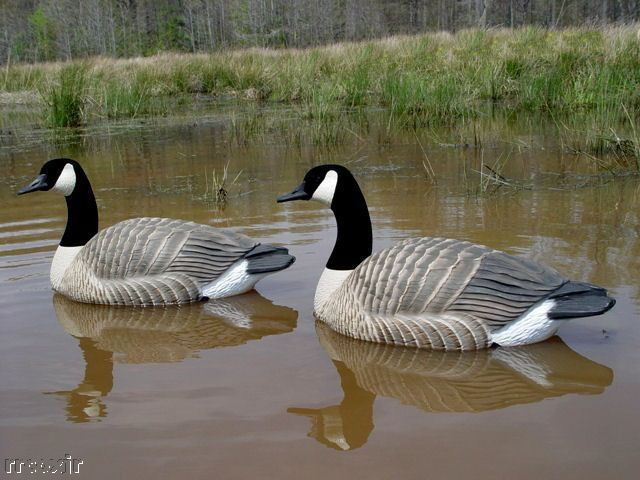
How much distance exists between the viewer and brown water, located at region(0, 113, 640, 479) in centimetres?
325

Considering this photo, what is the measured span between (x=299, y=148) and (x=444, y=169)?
3.30 metres

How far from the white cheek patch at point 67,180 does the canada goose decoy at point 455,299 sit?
9.59 ft

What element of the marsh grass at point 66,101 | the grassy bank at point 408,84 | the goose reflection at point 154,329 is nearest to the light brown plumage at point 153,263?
the goose reflection at point 154,329

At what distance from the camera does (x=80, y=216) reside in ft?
21.4

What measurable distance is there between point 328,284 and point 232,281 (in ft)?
3.03

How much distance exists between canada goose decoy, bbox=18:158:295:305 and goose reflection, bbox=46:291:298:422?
0.11 meters

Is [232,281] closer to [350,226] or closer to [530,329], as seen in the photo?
[350,226]

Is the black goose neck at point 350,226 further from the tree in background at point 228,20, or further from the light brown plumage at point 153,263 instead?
the tree in background at point 228,20

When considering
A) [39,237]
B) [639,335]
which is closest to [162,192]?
[39,237]

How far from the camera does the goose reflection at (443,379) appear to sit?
12.2ft

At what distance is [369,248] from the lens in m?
5.48

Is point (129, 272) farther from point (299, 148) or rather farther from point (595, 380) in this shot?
point (299, 148)

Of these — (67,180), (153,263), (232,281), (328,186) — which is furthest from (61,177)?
(328,186)

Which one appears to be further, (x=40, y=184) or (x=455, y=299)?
(x=40, y=184)
